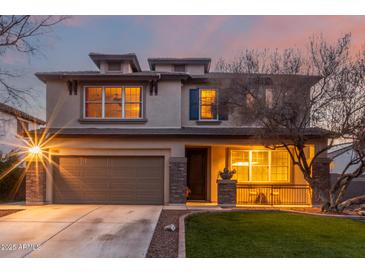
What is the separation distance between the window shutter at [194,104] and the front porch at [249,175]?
69.7 inches

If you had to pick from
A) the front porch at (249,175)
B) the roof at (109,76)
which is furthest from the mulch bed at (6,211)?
the front porch at (249,175)

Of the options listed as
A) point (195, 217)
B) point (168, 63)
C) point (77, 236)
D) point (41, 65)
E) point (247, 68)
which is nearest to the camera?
point (77, 236)

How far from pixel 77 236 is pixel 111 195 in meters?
5.79

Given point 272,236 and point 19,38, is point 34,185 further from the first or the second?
point 272,236

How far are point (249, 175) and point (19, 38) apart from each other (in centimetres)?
1188

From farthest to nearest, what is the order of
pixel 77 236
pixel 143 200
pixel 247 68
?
pixel 143 200
pixel 247 68
pixel 77 236

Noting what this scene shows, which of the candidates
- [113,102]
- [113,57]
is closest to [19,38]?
[113,102]

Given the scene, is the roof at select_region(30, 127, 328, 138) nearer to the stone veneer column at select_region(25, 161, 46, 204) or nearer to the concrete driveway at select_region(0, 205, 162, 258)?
the stone veneer column at select_region(25, 161, 46, 204)

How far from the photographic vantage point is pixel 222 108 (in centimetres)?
1378

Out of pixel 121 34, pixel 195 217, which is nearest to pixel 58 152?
pixel 121 34

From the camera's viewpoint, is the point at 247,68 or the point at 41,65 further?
the point at 41,65

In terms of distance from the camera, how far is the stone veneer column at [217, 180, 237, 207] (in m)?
13.1
